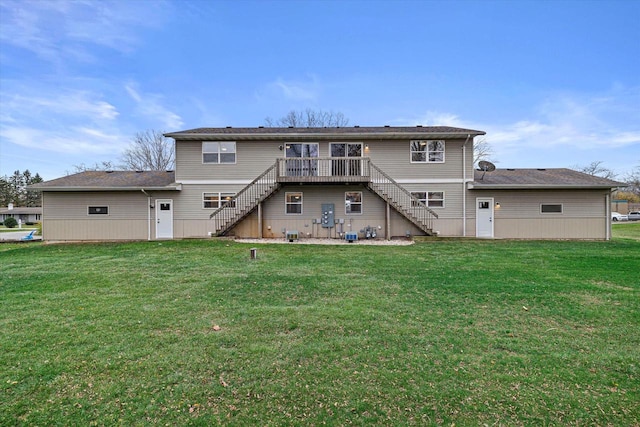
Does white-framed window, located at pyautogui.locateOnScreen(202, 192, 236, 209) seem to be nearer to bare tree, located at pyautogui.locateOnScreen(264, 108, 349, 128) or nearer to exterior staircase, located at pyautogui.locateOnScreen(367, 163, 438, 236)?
exterior staircase, located at pyautogui.locateOnScreen(367, 163, 438, 236)

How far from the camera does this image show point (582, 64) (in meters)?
20.7

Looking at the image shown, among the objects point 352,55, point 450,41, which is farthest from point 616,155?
point 352,55

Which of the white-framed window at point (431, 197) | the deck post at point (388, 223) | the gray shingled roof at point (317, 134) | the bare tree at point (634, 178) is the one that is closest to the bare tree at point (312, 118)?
the gray shingled roof at point (317, 134)

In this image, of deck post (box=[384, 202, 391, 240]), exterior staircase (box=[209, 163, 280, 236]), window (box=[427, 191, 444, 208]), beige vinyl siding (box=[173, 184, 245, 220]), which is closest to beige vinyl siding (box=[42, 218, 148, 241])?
beige vinyl siding (box=[173, 184, 245, 220])

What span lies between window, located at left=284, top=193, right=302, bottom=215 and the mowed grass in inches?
322

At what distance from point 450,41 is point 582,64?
942cm

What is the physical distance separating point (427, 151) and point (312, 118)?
19271 millimetres

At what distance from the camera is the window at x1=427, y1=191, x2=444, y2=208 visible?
1488 cm

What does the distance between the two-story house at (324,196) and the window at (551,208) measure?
0.23 ft

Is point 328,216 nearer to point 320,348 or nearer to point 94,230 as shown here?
point 320,348

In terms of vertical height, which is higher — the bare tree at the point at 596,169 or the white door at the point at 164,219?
the bare tree at the point at 596,169

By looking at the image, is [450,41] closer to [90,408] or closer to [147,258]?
[147,258]

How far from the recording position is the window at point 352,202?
1508 cm

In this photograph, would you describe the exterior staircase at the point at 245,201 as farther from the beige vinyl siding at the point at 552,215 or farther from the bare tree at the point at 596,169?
the bare tree at the point at 596,169
